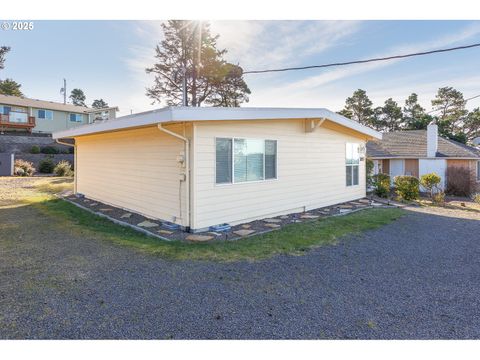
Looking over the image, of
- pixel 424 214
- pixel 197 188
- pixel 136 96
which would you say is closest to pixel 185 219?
pixel 197 188

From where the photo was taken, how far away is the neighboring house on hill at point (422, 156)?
16906mm

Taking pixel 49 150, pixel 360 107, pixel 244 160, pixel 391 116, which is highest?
pixel 360 107

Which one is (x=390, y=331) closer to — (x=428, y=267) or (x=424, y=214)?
(x=428, y=267)

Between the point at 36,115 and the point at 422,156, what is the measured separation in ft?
111

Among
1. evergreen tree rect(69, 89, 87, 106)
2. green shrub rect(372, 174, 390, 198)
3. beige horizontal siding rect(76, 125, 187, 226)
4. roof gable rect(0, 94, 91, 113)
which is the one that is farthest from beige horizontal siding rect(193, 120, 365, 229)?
evergreen tree rect(69, 89, 87, 106)

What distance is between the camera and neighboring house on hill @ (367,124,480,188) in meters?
16.9

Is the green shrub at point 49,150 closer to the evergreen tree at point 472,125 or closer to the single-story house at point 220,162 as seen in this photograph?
the single-story house at point 220,162

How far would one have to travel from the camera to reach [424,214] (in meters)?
9.16

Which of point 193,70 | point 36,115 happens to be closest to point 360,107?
point 193,70

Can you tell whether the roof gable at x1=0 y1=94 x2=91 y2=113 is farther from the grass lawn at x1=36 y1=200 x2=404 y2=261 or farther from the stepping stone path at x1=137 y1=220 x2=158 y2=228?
the stepping stone path at x1=137 y1=220 x2=158 y2=228

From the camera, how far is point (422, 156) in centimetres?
1766

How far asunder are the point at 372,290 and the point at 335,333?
1238 millimetres

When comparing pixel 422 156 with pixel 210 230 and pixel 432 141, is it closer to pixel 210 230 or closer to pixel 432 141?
pixel 432 141
